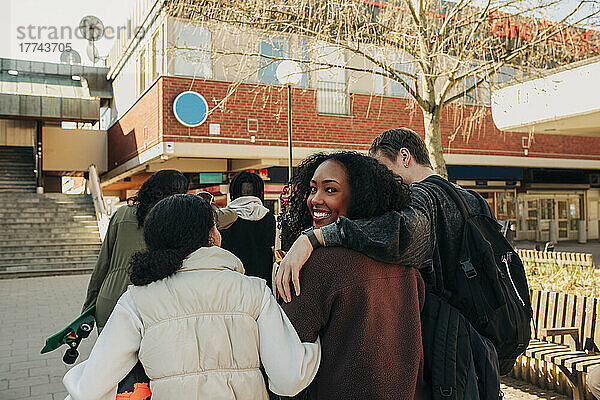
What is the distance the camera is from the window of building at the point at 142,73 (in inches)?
690

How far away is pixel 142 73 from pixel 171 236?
55.7ft

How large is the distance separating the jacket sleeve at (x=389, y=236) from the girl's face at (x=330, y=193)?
19 centimetres

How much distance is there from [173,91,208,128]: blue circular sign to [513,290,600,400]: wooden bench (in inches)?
416

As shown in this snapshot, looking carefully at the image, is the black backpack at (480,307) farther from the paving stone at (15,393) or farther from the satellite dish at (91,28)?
the satellite dish at (91,28)

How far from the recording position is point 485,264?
81.9 inches

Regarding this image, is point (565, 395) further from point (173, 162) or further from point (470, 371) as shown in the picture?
point (173, 162)

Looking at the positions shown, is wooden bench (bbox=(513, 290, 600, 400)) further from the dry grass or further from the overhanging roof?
the overhanging roof

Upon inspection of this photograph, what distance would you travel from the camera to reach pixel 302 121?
52.3 ft

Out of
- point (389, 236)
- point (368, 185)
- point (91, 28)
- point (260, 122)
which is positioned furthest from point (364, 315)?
point (91, 28)

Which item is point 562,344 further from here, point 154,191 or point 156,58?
point 156,58

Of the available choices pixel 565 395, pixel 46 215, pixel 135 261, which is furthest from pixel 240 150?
pixel 135 261

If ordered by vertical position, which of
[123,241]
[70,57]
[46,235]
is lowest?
[46,235]

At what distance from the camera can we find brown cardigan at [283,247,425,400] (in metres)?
1.80

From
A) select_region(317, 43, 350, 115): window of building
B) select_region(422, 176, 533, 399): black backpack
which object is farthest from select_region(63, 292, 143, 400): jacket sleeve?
select_region(317, 43, 350, 115): window of building
